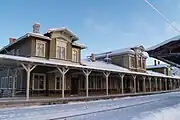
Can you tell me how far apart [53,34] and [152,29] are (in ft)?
45.8

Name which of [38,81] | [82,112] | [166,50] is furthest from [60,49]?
[166,50]

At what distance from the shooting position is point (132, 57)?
105 feet

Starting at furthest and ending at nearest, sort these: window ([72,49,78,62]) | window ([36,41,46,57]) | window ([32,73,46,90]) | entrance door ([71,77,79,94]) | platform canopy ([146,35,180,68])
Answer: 1. entrance door ([71,77,79,94])
2. window ([72,49,78,62])
3. window ([36,41,46,57])
4. window ([32,73,46,90])
5. platform canopy ([146,35,180,68])

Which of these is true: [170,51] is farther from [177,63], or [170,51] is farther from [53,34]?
[53,34]

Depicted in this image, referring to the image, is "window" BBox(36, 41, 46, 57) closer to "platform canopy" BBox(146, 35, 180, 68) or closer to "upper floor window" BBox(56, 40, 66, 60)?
"upper floor window" BBox(56, 40, 66, 60)

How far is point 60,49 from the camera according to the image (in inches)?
848

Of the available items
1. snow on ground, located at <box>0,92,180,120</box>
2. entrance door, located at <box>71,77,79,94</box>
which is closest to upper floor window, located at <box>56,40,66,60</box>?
entrance door, located at <box>71,77,79,94</box>

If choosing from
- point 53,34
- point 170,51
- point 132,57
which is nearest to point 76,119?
point 170,51

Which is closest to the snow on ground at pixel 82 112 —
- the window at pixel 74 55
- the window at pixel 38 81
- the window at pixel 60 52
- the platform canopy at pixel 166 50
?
the platform canopy at pixel 166 50

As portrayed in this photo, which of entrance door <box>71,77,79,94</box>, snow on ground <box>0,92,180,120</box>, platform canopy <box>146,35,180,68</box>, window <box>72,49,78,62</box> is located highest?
window <box>72,49,78,62</box>

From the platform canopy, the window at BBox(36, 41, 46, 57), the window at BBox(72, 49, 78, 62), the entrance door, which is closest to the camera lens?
the platform canopy

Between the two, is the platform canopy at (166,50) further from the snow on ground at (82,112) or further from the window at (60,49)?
the window at (60,49)

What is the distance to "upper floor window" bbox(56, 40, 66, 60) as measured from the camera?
69.8 feet

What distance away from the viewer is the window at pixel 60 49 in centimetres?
2127
